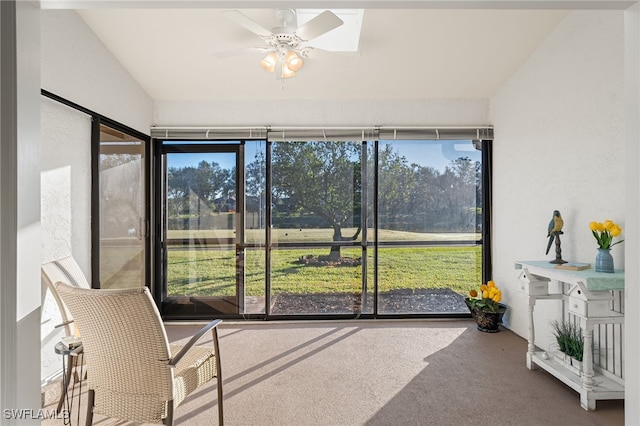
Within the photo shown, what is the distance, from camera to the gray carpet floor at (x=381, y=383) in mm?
2207

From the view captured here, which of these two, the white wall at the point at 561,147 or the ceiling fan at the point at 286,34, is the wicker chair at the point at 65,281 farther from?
the white wall at the point at 561,147

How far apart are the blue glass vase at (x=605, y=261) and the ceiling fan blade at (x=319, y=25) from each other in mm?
2194

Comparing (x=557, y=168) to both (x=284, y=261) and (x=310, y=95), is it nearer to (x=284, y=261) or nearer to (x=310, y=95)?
(x=310, y=95)

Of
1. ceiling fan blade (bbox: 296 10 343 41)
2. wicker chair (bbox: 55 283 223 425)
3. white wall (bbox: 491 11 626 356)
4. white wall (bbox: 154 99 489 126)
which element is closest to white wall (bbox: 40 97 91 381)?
wicker chair (bbox: 55 283 223 425)

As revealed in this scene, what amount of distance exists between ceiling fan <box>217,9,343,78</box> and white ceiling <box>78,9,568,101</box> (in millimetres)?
220

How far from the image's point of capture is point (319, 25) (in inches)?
89.7

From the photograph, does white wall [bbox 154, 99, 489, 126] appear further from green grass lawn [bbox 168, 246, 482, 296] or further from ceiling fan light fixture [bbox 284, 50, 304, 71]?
green grass lawn [bbox 168, 246, 482, 296]

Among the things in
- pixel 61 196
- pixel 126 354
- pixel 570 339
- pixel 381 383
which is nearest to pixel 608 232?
pixel 570 339

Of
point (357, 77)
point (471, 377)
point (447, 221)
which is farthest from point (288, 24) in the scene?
point (471, 377)

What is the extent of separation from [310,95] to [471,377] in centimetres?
306

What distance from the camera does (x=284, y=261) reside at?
4090 millimetres

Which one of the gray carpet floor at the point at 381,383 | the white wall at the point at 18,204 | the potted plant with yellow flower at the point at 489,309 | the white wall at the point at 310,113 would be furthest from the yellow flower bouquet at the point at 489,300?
the white wall at the point at 18,204

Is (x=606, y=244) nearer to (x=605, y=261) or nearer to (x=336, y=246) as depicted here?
(x=605, y=261)

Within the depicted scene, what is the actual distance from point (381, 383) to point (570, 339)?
4.61 feet
